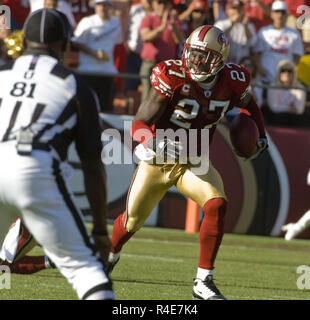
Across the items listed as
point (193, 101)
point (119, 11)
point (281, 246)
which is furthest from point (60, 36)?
point (119, 11)

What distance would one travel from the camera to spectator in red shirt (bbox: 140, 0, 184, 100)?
10.1 meters

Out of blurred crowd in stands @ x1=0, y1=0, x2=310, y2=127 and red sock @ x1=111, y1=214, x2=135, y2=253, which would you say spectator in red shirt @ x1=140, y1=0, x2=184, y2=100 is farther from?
red sock @ x1=111, y1=214, x2=135, y2=253

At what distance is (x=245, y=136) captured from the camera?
19.5ft

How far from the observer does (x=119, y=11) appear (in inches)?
435

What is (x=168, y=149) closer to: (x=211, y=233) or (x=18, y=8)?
(x=211, y=233)

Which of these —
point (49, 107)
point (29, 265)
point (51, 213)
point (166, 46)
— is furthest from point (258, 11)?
point (51, 213)

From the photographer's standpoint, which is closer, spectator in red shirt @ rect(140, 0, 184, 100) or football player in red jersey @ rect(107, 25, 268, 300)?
football player in red jersey @ rect(107, 25, 268, 300)

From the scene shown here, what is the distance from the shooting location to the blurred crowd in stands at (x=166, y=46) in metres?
10.1

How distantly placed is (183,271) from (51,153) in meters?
3.71

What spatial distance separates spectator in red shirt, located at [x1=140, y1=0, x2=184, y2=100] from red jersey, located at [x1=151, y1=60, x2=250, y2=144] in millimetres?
4276

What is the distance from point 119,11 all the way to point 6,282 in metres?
6.17

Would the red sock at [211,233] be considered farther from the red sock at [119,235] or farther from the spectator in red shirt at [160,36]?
the spectator in red shirt at [160,36]

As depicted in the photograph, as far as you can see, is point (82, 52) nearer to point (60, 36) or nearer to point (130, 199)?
point (130, 199)

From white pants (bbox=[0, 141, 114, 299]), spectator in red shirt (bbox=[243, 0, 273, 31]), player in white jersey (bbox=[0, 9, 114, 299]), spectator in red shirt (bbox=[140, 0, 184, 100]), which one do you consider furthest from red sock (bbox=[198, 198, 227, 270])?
spectator in red shirt (bbox=[243, 0, 273, 31])
